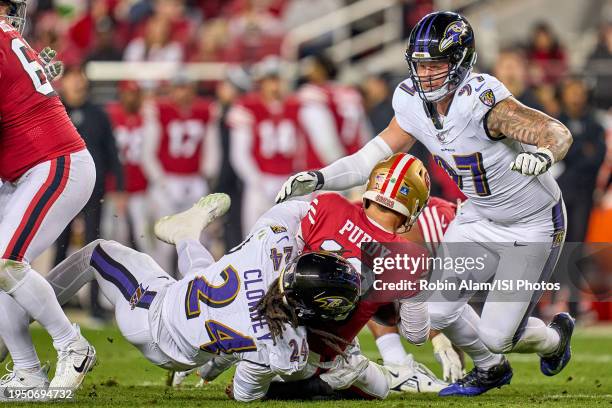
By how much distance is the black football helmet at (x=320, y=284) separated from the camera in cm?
545

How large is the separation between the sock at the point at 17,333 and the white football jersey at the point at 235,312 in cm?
69

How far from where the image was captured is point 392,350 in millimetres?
6852

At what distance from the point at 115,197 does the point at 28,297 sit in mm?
5347

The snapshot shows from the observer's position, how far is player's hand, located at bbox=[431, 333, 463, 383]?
22.6 ft

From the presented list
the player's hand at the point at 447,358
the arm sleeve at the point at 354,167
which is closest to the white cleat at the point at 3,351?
the arm sleeve at the point at 354,167

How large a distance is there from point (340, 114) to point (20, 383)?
21.8 feet

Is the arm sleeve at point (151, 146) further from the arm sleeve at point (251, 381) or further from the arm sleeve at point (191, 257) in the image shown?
the arm sleeve at point (251, 381)

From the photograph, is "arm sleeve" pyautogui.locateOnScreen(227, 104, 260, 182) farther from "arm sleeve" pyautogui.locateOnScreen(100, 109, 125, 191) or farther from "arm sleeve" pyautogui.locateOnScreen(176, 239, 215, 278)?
"arm sleeve" pyautogui.locateOnScreen(176, 239, 215, 278)

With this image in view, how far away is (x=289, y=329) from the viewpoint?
220 inches

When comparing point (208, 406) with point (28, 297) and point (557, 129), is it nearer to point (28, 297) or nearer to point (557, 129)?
point (28, 297)

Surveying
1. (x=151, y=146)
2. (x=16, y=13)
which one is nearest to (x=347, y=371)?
(x=16, y=13)

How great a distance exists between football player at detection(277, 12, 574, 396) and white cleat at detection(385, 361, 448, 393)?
6.2 inches

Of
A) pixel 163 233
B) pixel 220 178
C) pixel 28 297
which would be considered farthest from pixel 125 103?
pixel 28 297

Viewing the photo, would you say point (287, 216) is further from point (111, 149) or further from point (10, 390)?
point (111, 149)
